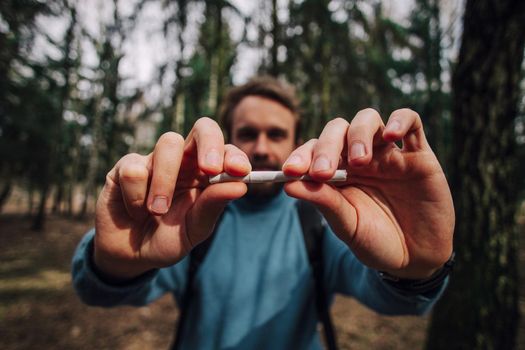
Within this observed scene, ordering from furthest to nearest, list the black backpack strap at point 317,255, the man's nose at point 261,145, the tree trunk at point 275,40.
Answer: the tree trunk at point 275,40, the man's nose at point 261,145, the black backpack strap at point 317,255

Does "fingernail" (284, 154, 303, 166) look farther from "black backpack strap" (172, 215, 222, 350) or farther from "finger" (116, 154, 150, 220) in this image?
"black backpack strap" (172, 215, 222, 350)

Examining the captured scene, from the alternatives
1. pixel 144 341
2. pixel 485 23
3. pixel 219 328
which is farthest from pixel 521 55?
pixel 144 341

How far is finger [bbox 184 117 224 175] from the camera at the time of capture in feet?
3.00

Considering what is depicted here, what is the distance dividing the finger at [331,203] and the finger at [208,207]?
0.19 meters

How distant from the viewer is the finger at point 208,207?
3.00ft

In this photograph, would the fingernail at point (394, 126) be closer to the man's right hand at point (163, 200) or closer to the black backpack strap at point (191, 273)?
the man's right hand at point (163, 200)

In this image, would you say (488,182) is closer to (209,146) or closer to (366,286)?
(366,286)

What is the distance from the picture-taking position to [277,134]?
2.52 metres

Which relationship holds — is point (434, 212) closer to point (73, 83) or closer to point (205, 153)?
point (205, 153)

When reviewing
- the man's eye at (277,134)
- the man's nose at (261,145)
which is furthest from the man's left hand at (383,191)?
the man's eye at (277,134)

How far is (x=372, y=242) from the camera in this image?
107 centimetres

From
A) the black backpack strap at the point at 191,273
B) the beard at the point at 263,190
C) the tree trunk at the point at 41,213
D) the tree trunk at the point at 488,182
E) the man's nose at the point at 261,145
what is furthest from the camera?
the tree trunk at the point at 41,213

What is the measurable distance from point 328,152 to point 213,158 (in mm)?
401

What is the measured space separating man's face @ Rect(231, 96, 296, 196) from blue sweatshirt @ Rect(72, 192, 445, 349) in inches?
25.6
